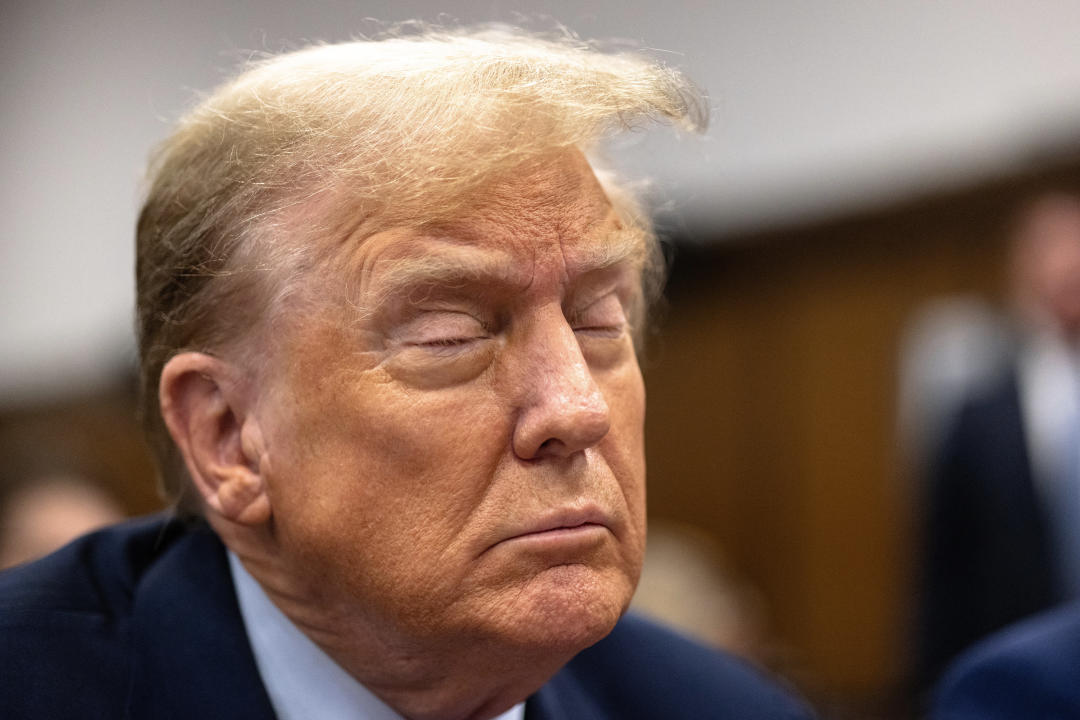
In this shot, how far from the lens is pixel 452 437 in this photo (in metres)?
1.37

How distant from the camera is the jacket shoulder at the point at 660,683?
6.06 ft

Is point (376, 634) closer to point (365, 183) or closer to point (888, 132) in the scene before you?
Answer: point (365, 183)

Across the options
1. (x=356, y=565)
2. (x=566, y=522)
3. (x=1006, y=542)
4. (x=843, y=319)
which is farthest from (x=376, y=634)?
(x=843, y=319)

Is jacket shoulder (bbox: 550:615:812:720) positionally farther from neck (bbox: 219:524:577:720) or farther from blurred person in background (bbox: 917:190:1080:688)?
blurred person in background (bbox: 917:190:1080:688)

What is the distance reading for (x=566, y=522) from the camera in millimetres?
1397

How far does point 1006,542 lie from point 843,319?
1.66 m

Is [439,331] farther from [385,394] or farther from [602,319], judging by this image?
[602,319]

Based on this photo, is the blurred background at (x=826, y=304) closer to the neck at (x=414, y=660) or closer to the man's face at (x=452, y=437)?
the neck at (x=414, y=660)

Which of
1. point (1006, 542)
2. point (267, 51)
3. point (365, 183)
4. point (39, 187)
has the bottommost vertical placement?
point (1006, 542)

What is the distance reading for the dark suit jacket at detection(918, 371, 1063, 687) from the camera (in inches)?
133

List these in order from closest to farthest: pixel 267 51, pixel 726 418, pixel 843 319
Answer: pixel 267 51 → pixel 843 319 → pixel 726 418

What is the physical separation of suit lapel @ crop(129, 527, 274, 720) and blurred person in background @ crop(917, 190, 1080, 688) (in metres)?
2.46

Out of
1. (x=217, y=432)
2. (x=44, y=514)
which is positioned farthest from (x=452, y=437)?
(x=44, y=514)

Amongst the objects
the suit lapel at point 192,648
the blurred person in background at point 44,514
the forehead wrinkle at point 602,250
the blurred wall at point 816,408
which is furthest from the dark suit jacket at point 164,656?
the blurred wall at point 816,408
